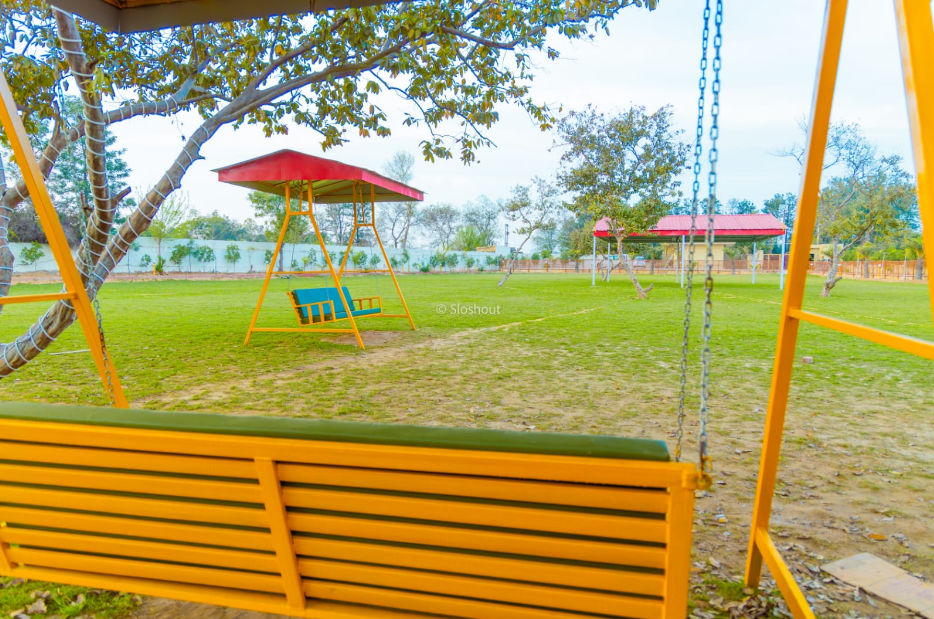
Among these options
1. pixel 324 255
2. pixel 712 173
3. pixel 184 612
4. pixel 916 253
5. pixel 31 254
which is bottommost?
pixel 184 612

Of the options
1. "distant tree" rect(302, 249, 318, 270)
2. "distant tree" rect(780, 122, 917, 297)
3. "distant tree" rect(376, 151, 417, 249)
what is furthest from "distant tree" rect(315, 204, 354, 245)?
"distant tree" rect(780, 122, 917, 297)

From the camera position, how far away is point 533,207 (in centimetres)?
2272

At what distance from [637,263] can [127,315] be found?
36766 millimetres

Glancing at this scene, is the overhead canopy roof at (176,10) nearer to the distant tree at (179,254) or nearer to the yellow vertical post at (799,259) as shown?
the yellow vertical post at (799,259)

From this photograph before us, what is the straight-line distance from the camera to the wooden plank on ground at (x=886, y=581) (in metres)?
1.88

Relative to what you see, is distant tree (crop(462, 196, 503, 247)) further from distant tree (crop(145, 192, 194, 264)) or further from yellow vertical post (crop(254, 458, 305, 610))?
yellow vertical post (crop(254, 458, 305, 610))

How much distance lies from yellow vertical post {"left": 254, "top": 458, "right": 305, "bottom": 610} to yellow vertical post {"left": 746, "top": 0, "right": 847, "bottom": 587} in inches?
64.1

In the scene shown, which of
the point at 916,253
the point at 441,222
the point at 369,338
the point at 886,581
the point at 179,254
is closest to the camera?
the point at 886,581

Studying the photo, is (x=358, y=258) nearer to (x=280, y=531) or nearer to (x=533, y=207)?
(x=533, y=207)

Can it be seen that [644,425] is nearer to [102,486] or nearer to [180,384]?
[102,486]

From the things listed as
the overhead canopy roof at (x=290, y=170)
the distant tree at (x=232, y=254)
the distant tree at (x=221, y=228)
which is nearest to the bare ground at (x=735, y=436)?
the overhead canopy roof at (x=290, y=170)

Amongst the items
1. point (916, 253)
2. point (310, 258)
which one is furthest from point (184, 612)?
point (916, 253)

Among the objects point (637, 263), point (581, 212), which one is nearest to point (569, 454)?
point (581, 212)

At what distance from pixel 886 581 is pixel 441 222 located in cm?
5352
